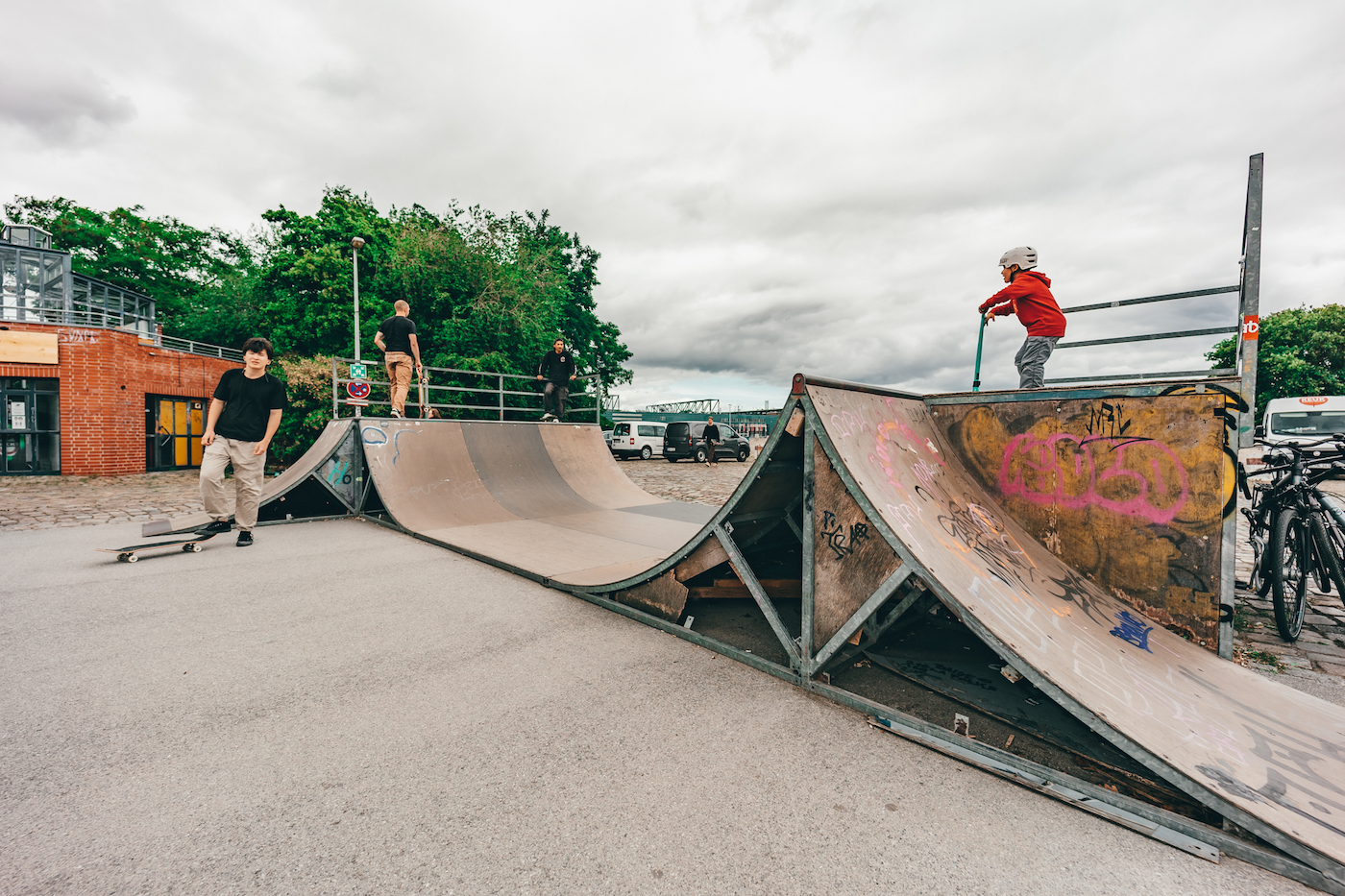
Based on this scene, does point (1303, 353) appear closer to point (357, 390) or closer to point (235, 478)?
point (357, 390)

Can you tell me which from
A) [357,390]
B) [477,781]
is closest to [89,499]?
[357,390]

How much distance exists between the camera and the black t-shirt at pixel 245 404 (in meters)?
5.68

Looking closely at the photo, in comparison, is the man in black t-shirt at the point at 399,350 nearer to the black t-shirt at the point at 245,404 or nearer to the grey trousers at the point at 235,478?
the black t-shirt at the point at 245,404

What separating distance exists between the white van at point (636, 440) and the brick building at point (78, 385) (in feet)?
51.3

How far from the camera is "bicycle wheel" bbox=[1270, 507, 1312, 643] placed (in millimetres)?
3418

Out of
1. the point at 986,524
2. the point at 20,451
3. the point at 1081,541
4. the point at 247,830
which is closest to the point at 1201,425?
the point at 1081,541

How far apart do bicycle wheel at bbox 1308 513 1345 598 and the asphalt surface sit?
121 inches

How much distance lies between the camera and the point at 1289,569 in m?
3.65

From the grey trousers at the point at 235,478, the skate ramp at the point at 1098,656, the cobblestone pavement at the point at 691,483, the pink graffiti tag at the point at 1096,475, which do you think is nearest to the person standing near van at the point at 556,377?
the cobblestone pavement at the point at 691,483

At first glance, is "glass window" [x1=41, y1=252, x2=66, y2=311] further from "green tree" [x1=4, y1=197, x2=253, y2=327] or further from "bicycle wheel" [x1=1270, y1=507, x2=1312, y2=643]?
"bicycle wheel" [x1=1270, y1=507, x2=1312, y2=643]

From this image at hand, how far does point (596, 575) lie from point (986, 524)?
2.90 meters

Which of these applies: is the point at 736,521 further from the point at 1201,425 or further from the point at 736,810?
the point at 1201,425

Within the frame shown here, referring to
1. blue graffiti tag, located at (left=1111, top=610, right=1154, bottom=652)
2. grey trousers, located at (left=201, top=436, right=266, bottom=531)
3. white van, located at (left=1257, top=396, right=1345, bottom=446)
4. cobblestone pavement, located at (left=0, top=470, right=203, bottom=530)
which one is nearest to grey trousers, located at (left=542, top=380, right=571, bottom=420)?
grey trousers, located at (left=201, top=436, right=266, bottom=531)

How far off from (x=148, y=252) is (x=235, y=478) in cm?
3993
